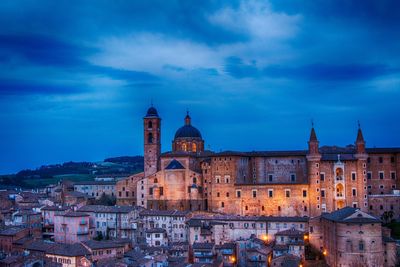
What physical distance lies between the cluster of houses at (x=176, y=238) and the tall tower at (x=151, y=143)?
863cm

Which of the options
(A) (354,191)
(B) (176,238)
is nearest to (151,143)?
(B) (176,238)

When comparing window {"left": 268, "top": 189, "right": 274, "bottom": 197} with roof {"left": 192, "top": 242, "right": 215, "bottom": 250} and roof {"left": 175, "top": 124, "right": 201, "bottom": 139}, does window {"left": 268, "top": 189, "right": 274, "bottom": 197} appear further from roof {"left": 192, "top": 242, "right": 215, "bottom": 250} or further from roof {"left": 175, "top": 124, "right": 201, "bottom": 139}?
roof {"left": 175, "top": 124, "right": 201, "bottom": 139}

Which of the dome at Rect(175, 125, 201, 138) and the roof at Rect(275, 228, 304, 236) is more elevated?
the dome at Rect(175, 125, 201, 138)

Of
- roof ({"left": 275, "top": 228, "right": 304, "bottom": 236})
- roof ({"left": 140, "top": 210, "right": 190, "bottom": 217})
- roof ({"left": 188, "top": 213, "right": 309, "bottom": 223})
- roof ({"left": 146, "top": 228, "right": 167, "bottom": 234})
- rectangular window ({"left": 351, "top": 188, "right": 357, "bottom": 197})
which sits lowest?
roof ({"left": 275, "top": 228, "right": 304, "bottom": 236})

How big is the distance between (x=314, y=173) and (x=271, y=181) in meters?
6.01

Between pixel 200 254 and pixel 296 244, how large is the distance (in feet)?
24.9

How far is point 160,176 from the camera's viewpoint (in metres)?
62.2

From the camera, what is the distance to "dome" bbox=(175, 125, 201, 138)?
→ 71.2 m

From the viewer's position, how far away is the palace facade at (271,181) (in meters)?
57.2

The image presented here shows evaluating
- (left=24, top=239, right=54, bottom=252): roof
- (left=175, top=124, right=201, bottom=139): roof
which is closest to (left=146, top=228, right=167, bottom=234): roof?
(left=24, top=239, right=54, bottom=252): roof

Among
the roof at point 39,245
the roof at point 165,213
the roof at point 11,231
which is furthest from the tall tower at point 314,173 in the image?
the roof at point 11,231

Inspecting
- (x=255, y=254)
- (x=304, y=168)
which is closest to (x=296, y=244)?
(x=255, y=254)

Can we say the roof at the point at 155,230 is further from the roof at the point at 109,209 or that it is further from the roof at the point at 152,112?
the roof at the point at 152,112

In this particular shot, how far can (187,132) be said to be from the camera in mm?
71500
